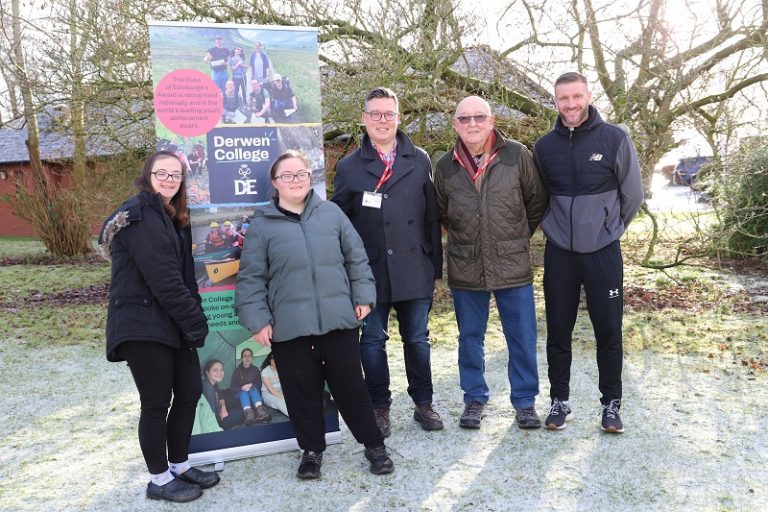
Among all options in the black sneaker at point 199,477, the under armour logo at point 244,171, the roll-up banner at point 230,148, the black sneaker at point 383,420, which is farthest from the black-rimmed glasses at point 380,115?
the black sneaker at point 199,477

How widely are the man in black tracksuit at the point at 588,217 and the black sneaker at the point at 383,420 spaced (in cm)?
100

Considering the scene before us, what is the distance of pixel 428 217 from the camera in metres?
3.80

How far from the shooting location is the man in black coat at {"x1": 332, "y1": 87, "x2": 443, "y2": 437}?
11.9ft

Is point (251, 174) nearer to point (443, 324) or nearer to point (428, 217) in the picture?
point (428, 217)

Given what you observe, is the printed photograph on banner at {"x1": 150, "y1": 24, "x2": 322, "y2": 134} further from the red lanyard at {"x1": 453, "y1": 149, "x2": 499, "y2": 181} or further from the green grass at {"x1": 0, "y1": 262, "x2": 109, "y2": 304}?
the green grass at {"x1": 0, "y1": 262, "x2": 109, "y2": 304}

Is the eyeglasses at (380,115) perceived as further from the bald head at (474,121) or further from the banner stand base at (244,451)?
the banner stand base at (244,451)

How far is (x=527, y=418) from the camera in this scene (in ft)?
12.9

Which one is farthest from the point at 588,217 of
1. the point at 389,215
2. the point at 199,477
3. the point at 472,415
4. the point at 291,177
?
the point at 199,477

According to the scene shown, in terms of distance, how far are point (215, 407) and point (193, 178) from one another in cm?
130

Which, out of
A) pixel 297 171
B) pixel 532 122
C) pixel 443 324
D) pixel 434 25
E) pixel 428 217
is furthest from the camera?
pixel 532 122

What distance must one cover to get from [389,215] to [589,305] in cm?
132

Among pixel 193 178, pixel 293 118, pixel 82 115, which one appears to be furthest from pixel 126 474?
pixel 82 115

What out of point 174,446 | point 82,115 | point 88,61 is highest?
point 88,61

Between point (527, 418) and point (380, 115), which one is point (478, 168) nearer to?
point (380, 115)
